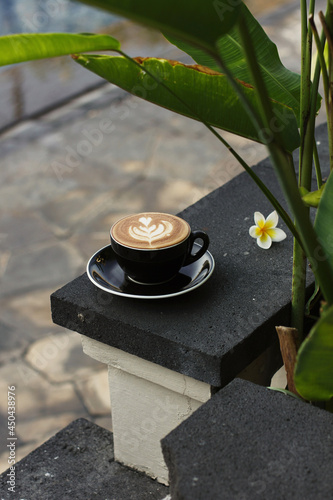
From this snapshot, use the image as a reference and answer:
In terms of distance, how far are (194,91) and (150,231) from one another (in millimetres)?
263

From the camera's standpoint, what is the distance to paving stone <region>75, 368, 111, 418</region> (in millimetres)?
2051

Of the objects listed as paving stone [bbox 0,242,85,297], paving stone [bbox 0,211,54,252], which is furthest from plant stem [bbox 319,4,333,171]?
paving stone [bbox 0,211,54,252]

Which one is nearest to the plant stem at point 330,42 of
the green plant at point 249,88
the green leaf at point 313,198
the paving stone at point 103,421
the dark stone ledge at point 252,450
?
the green plant at point 249,88

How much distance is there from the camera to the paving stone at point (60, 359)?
7.13ft

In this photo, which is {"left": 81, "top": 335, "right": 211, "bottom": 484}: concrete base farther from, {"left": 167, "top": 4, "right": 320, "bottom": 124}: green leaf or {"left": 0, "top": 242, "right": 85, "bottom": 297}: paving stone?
{"left": 0, "top": 242, "right": 85, "bottom": 297}: paving stone

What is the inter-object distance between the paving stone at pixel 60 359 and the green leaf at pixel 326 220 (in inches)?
53.8

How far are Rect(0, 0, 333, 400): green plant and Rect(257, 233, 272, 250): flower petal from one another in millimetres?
208

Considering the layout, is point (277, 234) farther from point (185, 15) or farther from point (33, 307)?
point (33, 307)

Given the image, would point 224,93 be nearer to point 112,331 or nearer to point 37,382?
point 112,331

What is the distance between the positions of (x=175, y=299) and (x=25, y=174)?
2187 millimetres

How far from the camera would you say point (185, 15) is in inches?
25.0

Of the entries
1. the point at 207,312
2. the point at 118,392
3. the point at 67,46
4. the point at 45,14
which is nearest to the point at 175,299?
the point at 207,312

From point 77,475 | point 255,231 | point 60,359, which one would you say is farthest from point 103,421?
point 255,231

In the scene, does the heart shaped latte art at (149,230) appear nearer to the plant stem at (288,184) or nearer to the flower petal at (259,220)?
the flower petal at (259,220)
